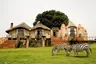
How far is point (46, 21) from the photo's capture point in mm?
77562

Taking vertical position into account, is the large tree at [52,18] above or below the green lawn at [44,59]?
above

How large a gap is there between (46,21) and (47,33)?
2582 cm

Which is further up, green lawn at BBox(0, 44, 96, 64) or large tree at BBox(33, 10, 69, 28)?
large tree at BBox(33, 10, 69, 28)

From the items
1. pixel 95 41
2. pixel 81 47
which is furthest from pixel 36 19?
pixel 81 47

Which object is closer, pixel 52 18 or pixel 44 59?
pixel 44 59

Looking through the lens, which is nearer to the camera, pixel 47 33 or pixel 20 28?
pixel 20 28

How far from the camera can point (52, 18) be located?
7850cm

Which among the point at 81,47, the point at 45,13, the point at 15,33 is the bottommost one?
the point at 81,47

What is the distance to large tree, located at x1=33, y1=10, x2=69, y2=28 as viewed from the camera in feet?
252

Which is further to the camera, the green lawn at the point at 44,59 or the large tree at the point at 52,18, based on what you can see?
the large tree at the point at 52,18

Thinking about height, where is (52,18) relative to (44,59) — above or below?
above

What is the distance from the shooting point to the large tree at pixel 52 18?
76.8m

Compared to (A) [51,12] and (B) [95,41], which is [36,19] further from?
(B) [95,41]

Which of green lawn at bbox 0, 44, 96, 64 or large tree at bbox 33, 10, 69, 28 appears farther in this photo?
large tree at bbox 33, 10, 69, 28
